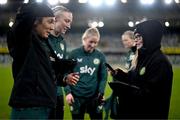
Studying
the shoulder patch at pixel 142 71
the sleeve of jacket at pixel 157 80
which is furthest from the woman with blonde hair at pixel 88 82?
the sleeve of jacket at pixel 157 80

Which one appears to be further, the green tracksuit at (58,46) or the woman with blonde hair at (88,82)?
the woman with blonde hair at (88,82)

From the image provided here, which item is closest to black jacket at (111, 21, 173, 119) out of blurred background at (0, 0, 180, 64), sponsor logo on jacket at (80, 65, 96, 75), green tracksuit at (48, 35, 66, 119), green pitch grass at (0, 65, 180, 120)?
green tracksuit at (48, 35, 66, 119)

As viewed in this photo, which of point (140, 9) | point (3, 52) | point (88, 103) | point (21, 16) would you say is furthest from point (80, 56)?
point (140, 9)

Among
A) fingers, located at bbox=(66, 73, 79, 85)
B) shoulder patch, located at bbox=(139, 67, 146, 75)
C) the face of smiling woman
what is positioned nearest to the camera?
the face of smiling woman

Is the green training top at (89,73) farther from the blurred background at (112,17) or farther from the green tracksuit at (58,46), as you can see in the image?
the blurred background at (112,17)

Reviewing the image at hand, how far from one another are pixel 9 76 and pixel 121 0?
14.3 meters

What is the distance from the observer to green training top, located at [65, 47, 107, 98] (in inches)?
251

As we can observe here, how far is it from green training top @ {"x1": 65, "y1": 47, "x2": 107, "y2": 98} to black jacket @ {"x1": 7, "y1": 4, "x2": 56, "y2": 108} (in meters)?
2.65

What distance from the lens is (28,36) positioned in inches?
141

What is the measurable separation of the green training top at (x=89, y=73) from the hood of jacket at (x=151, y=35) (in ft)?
7.78

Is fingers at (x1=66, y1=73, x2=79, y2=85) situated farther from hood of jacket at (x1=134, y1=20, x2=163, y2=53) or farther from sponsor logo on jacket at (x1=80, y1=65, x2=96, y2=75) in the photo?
sponsor logo on jacket at (x1=80, y1=65, x2=96, y2=75)

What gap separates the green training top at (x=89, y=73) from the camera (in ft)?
21.0

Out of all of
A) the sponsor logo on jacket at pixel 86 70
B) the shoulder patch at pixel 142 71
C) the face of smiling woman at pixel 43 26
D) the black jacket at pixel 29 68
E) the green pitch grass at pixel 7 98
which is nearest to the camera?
the black jacket at pixel 29 68

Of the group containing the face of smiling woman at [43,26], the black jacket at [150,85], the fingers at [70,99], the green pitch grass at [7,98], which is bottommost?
the green pitch grass at [7,98]
